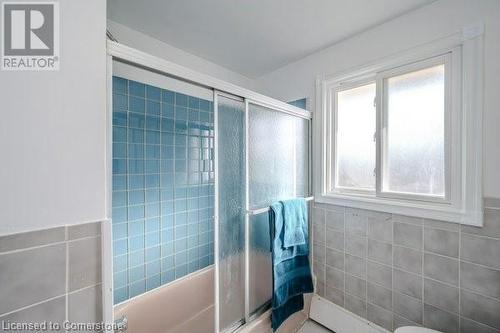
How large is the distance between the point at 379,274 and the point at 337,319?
1.83 ft

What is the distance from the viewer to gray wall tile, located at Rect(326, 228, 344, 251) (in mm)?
1744

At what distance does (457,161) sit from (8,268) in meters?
2.06

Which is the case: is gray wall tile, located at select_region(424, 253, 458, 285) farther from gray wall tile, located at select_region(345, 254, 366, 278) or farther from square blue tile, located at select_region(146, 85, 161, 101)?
square blue tile, located at select_region(146, 85, 161, 101)

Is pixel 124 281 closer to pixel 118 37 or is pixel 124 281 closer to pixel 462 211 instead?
pixel 118 37

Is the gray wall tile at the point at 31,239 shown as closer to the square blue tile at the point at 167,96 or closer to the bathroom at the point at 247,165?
the bathroom at the point at 247,165

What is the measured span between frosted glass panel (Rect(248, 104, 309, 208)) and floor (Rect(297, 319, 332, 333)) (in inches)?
45.0

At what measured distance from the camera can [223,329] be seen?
4.31 ft

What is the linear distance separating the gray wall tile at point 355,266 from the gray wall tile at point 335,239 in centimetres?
9

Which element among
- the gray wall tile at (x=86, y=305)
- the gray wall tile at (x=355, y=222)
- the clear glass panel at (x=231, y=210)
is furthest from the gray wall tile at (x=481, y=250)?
the gray wall tile at (x=86, y=305)

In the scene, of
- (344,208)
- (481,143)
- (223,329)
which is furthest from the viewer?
(344,208)

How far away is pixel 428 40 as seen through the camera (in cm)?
133

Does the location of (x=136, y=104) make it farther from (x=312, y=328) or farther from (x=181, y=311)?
(x=312, y=328)

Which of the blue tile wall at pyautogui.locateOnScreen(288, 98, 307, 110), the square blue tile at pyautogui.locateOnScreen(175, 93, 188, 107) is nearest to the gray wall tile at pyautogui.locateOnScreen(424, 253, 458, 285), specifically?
the blue tile wall at pyautogui.locateOnScreen(288, 98, 307, 110)

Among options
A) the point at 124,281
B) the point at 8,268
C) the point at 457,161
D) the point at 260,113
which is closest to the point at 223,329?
the point at 124,281
